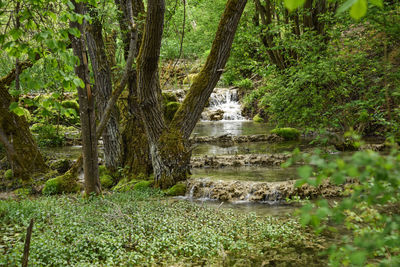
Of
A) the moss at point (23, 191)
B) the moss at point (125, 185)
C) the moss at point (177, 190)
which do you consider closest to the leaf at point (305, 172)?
the moss at point (177, 190)

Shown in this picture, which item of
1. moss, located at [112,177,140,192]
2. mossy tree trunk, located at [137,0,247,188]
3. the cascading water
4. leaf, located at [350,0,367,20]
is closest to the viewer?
leaf, located at [350,0,367,20]

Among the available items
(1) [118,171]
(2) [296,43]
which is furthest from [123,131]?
(2) [296,43]

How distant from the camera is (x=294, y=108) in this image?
735 cm

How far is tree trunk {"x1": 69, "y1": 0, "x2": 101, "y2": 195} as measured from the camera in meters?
5.40

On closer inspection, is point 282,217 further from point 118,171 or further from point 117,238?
point 118,171

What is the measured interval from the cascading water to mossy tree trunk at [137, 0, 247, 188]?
14553mm

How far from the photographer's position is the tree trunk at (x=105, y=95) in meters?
7.82

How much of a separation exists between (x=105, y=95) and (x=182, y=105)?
→ 2584 mm

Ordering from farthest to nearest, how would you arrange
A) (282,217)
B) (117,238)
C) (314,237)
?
1. (282,217)
2. (314,237)
3. (117,238)

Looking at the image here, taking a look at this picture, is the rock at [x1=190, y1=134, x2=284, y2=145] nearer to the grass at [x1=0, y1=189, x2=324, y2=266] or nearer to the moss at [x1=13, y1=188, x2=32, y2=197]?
the moss at [x1=13, y1=188, x2=32, y2=197]

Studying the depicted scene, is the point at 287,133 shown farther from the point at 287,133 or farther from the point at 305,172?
the point at 305,172

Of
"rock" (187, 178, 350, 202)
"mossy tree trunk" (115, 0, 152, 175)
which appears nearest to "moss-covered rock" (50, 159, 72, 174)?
"mossy tree trunk" (115, 0, 152, 175)

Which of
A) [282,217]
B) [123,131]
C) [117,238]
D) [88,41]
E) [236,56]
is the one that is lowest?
[282,217]

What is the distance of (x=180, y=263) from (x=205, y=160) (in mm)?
7728
